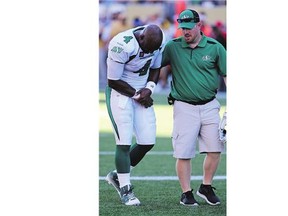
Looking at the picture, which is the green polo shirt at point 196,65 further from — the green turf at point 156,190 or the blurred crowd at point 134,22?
the blurred crowd at point 134,22

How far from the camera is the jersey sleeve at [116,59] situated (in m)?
6.40

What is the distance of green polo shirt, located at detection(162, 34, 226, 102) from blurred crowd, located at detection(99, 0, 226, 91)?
1152cm

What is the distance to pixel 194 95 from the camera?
6.66m

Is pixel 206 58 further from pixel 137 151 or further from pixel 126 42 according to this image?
pixel 137 151

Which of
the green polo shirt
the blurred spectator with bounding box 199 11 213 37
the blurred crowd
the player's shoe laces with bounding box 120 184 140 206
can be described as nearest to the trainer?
the green polo shirt

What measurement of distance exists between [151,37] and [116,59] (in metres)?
0.28

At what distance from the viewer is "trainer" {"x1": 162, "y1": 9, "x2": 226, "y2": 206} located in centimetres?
661

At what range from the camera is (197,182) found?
7945 mm

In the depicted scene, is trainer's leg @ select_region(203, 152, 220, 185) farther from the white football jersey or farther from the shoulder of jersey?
the shoulder of jersey

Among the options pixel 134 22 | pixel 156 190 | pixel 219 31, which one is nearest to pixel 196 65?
pixel 156 190
